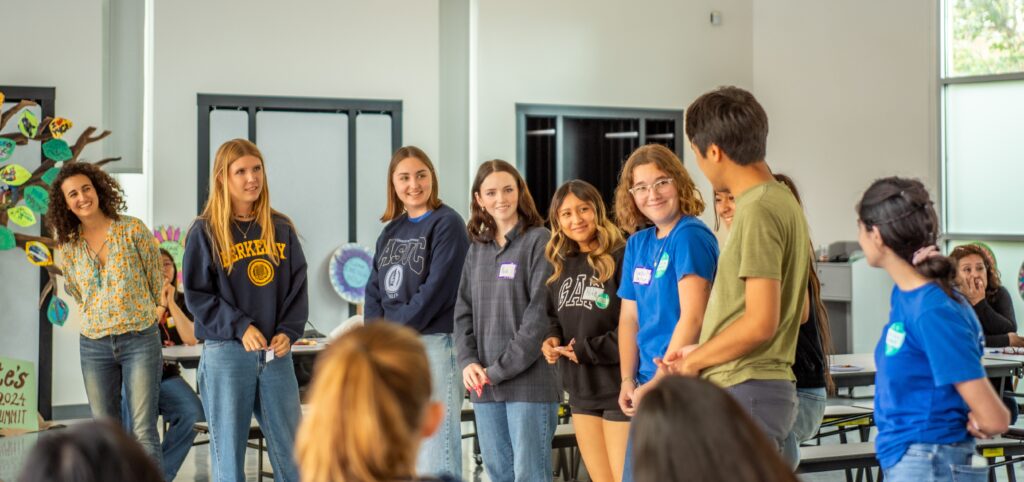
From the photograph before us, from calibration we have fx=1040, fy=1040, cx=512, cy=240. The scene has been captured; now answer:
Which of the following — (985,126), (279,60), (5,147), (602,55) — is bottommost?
(5,147)

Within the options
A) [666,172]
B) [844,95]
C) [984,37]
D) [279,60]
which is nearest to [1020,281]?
[984,37]

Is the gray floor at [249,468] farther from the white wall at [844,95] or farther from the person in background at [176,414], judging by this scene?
the white wall at [844,95]

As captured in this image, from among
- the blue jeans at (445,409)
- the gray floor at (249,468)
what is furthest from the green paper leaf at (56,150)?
the blue jeans at (445,409)

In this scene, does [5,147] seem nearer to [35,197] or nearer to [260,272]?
[35,197]

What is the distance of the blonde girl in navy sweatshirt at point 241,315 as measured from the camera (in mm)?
3564

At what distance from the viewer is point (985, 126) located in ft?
29.0

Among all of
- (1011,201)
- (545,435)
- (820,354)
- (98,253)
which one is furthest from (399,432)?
(1011,201)

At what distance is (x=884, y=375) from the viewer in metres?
2.30

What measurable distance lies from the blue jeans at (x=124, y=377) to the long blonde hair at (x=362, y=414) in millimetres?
3088

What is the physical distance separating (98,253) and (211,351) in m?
1.09

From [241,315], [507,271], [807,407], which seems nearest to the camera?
[807,407]

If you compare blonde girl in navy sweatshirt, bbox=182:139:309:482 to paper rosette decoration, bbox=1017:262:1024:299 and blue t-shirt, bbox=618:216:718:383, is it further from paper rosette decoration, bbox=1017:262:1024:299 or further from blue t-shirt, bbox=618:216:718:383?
paper rosette decoration, bbox=1017:262:1024:299

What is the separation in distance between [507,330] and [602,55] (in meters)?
6.19

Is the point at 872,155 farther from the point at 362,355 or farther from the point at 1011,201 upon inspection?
the point at 362,355
